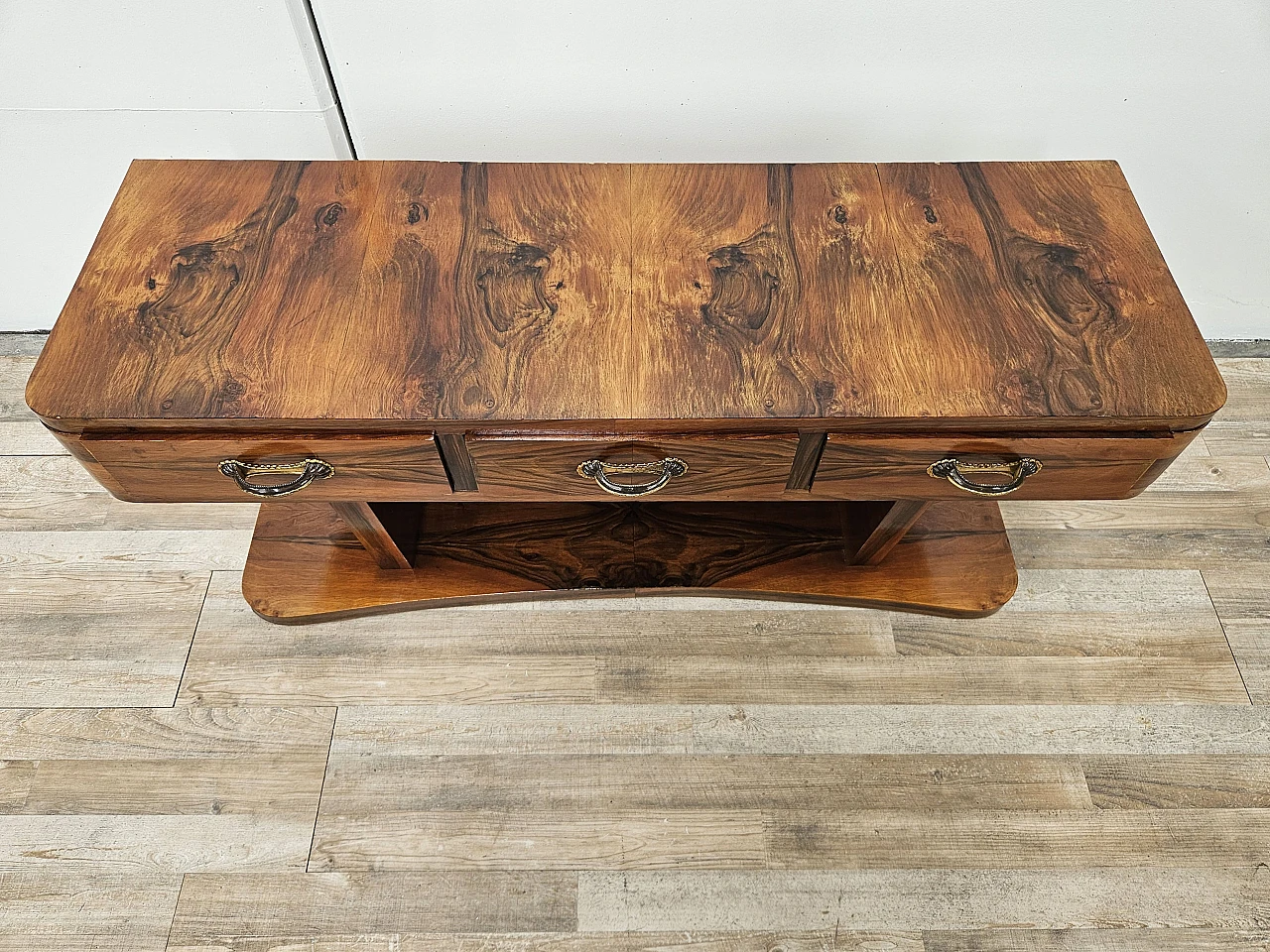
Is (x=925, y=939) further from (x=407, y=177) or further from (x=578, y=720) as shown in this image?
(x=407, y=177)

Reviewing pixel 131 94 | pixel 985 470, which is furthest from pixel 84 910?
pixel 985 470

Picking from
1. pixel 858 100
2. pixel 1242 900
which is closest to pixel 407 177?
pixel 858 100

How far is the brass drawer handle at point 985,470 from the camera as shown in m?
0.93

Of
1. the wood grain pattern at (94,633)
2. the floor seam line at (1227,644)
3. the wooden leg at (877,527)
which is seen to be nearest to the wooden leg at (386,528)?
the wood grain pattern at (94,633)

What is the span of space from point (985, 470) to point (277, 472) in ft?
2.56

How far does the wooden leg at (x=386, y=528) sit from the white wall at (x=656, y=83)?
555mm

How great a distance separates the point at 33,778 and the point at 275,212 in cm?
87

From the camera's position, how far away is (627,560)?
4.30 ft

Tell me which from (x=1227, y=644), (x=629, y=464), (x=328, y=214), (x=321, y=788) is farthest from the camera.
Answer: (x=1227, y=644)

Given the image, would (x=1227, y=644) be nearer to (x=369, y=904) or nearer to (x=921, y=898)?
(x=921, y=898)

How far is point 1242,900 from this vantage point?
1.12 metres

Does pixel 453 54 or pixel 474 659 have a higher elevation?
pixel 453 54

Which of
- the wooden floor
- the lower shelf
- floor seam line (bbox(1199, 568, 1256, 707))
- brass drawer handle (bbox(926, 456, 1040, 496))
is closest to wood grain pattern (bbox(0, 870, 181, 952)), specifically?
the wooden floor

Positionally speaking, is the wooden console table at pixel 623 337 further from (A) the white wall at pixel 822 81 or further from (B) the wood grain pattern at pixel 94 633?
(B) the wood grain pattern at pixel 94 633
